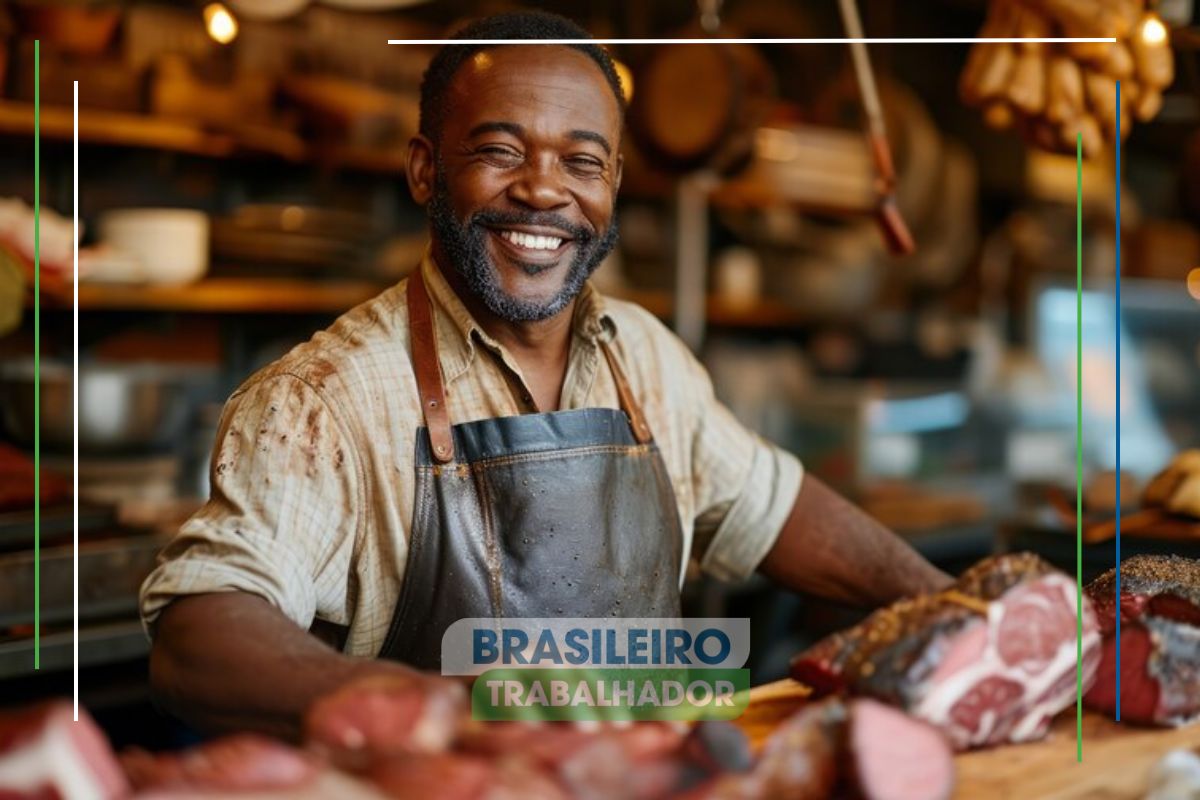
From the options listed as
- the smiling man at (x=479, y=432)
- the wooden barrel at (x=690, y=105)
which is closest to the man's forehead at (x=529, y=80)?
the smiling man at (x=479, y=432)

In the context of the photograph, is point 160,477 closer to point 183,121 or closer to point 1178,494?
point 183,121

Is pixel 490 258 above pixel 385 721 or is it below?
above

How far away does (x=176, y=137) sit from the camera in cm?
448

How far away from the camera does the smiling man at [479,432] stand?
6.34 ft

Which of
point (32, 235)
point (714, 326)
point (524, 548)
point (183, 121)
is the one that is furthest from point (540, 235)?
point (714, 326)

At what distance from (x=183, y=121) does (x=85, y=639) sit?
84.1 inches

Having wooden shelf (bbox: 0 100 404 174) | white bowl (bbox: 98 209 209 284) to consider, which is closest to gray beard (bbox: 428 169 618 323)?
white bowl (bbox: 98 209 209 284)

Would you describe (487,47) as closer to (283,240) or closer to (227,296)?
(283,240)

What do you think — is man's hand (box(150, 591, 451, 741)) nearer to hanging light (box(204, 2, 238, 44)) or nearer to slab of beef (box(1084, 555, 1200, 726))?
slab of beef (box(1084, 555, 1200, 726))

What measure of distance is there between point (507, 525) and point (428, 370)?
0.94 ft

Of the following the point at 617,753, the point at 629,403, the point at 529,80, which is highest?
the point at 529,80

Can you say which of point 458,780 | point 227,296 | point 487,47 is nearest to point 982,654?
point 458,780

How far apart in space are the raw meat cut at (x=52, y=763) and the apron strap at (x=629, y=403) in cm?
125

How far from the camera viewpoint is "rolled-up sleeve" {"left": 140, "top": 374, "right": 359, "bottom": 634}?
1.74 metres
